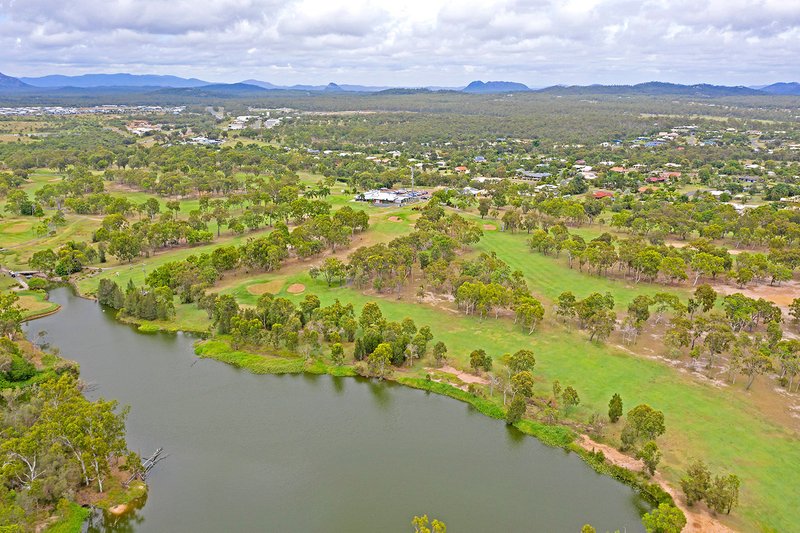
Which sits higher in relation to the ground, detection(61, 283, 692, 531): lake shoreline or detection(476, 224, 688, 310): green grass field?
detection(476, 224, 688, 310): green grass field

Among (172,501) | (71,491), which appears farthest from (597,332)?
(71,491)

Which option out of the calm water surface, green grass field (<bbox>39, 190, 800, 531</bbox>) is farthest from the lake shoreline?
green grass field (<bbox>39, 190, 800, 531</bbox>)

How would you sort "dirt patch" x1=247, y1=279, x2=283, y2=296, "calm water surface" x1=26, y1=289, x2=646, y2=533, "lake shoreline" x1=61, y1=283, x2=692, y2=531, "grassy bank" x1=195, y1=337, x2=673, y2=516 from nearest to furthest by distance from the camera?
"calm water surface" x1=26, y1=289, x2=646, y2=533
"lake shoreline" x1=61, y1=283, x2=692, y2=531
"grassy bank" x1=195, y1=337, x2=673, y2=516
"dirt patch" x1=247, y1=279, x2=283, y2=296

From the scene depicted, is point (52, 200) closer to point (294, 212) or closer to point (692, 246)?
point (294, 212)

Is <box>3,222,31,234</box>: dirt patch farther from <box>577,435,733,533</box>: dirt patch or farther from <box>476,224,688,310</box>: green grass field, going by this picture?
<box>577,435,733,533</box>: dirt patch

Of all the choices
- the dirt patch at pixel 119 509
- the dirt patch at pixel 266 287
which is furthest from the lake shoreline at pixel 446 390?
the dirt patch at pixel 119 509

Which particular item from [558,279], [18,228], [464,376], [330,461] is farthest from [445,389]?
[18,228]

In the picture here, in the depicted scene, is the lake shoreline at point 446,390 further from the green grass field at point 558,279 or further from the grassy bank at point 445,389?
the green grass field at point 558,279
